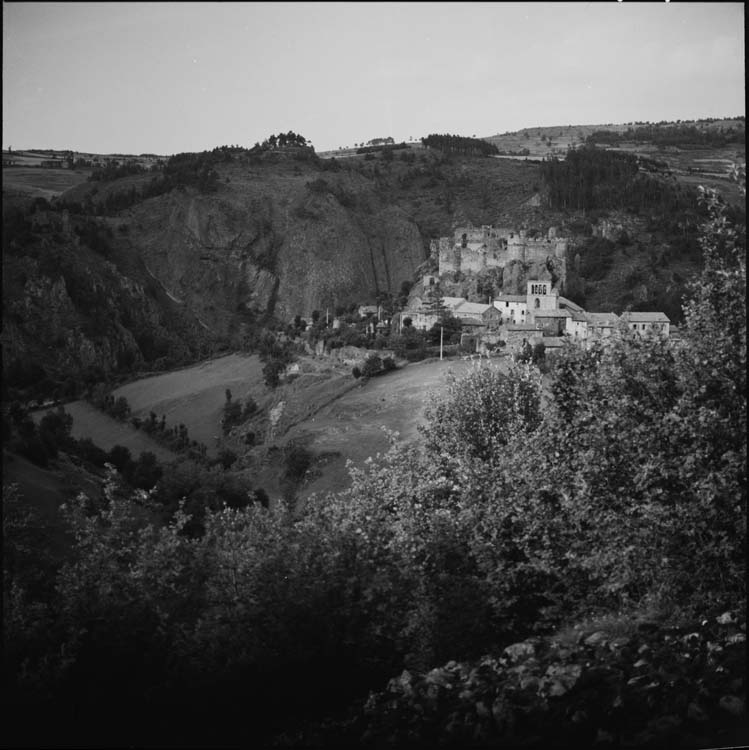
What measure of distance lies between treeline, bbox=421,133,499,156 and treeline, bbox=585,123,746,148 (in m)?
15.6

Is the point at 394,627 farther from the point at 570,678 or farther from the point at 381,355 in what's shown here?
the point at 381,355

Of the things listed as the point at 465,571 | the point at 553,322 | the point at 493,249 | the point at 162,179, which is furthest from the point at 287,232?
the point at 465,571

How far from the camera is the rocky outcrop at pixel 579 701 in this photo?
499 cm

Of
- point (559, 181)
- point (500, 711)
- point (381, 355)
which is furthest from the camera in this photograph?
point (559, 181)

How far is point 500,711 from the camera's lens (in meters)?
5.09

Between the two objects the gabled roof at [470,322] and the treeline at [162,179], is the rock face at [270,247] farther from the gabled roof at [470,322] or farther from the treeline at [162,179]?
the gabled roof at [470,322]

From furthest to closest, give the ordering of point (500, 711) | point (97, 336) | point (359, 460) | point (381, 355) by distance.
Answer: point (97, 336)
point (381, 355)
point (359, 460)
point (500, 711)

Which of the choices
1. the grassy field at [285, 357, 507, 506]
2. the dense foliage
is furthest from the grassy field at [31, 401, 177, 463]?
the dense foliage

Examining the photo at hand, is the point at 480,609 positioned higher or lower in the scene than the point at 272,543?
lower

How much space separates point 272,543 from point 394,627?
4.01 feet

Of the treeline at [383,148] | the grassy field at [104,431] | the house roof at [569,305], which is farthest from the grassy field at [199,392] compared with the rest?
the treeline at [383,148]

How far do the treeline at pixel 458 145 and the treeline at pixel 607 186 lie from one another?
880 inches

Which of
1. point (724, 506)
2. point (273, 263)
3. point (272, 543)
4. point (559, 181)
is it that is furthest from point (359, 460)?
point (273, 263)

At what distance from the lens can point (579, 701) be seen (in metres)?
5.14
